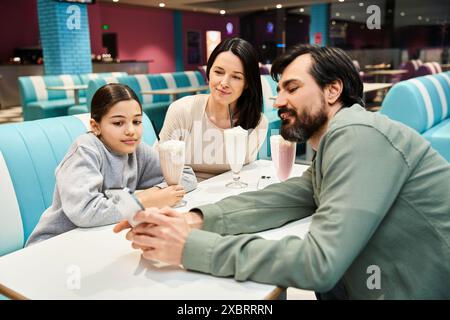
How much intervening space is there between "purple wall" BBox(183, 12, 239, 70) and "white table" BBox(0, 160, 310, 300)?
Result: 1620 centimetres

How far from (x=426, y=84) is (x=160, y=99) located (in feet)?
13.7

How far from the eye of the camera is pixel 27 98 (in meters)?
6.22

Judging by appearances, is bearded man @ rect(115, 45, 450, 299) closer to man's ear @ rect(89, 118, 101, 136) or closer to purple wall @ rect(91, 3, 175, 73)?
man's ear @ rect(89, 118, 101, 136)

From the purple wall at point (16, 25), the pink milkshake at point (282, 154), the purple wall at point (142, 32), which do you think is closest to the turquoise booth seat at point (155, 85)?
the pink milkshake at point (282, 154)

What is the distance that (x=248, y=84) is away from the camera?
2.18 meters

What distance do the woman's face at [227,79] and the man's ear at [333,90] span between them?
38.0 inches

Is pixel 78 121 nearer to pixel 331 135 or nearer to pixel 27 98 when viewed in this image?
pixel 331 135

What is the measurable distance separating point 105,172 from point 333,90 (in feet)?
2.68

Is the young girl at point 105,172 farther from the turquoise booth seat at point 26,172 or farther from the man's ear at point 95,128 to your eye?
the turquoise booth seat at point 26,172

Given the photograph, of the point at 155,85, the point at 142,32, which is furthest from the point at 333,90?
the point at 142,32

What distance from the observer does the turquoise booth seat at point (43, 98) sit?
6.01 meters

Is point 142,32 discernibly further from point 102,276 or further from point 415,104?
point 102,276

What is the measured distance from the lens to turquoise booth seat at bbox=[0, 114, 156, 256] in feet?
5.24
